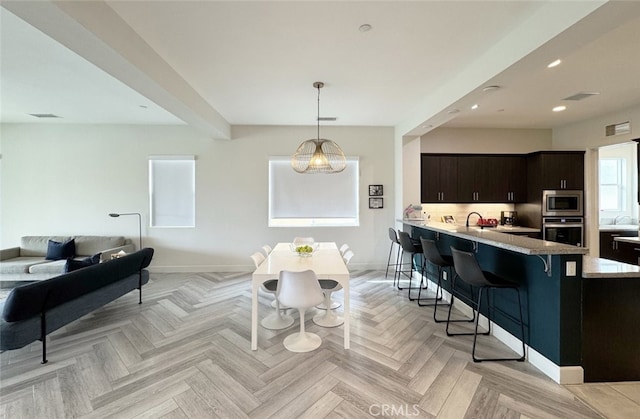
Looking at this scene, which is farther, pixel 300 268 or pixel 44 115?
pixel 44 115

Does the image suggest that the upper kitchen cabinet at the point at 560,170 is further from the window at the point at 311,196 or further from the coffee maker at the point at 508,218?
the window at the point at 311,196

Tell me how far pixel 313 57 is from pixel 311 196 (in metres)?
3.04

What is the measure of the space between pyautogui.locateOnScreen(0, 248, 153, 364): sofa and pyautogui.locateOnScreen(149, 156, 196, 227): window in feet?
6.50

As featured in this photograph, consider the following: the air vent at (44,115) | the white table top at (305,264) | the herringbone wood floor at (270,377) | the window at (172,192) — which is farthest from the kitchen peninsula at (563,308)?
the air vent at (44,115)

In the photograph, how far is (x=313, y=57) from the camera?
288 centimetres

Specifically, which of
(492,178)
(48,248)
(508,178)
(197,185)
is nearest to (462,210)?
(492,178)

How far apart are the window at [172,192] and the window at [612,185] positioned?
9184 millimetres

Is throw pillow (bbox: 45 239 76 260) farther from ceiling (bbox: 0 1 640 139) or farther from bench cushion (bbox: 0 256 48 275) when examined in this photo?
ceiling (bbox: 0 1 640 139)

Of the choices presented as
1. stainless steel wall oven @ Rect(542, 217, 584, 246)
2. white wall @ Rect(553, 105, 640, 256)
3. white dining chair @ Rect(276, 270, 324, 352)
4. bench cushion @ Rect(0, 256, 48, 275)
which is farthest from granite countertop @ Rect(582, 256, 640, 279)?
bench cushion @ Rect(0, 256, 48, 275)

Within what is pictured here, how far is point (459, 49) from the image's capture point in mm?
2730

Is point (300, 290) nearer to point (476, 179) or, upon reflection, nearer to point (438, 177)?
point (438, 177)

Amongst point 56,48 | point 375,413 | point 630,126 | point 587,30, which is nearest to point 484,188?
point 630,126

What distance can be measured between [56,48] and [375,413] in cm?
436

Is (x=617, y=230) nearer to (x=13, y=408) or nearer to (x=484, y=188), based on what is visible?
(x=484, y=188)
